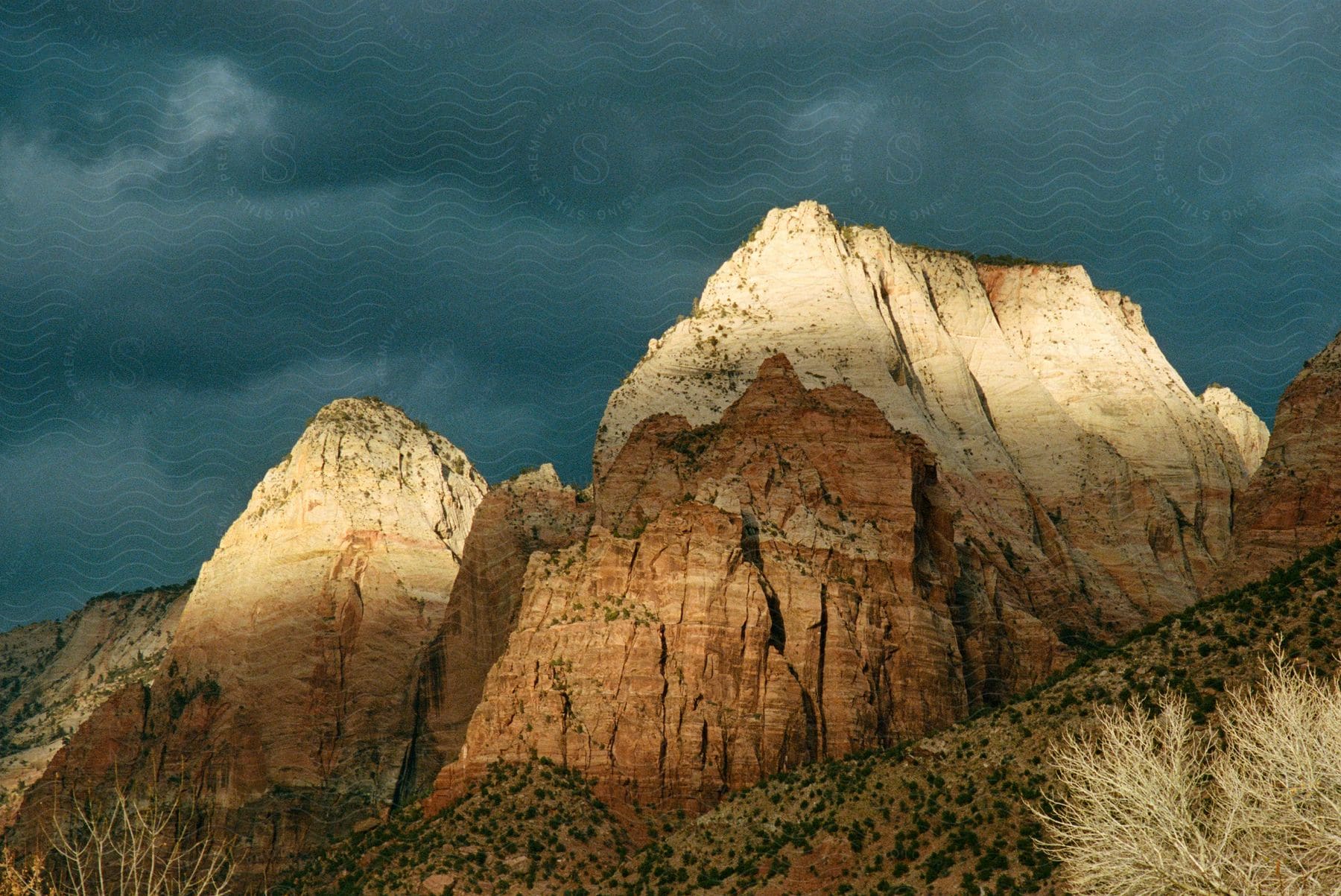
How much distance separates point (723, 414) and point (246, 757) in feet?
137

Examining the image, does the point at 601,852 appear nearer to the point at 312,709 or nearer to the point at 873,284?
the point at 312,709

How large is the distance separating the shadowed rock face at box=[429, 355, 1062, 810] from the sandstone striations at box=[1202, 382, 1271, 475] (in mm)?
59944

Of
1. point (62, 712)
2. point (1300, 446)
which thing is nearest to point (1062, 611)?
point (1300, 446)

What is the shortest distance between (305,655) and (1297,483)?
226 ft

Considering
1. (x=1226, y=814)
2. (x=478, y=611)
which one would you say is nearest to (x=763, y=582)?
(x=478, y=611)

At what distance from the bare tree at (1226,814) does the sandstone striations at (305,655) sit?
7227 cm

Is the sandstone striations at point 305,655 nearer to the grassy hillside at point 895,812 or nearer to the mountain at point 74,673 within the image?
the mountain at point 74,673

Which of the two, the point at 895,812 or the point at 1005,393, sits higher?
the point at 1005,393

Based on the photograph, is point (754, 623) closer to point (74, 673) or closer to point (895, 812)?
point (895, 812)

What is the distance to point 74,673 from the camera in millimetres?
188625

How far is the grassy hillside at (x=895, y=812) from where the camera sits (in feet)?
243

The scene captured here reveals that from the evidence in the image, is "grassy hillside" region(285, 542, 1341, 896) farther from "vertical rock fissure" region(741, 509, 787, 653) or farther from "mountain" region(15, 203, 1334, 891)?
"vertical rock fissure" region(741, 509, 787, 653)

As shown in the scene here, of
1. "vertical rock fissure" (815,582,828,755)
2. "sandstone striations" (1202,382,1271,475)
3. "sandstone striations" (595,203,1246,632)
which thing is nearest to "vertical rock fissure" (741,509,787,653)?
"vertical rock fissure" (815,582,828,755)

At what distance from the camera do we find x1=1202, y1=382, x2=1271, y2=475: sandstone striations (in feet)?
541
